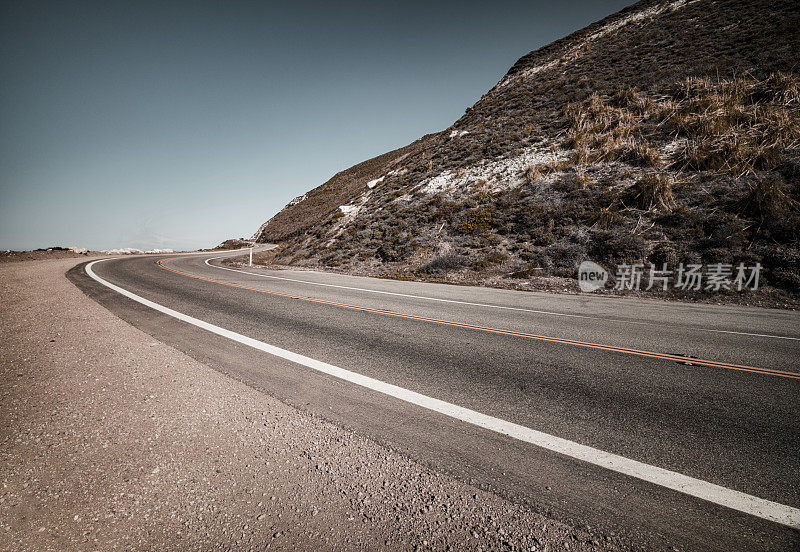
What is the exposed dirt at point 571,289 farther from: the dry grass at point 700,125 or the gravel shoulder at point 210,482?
the gravel shoulder at point 210,482

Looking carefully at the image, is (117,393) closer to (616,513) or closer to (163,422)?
(163,422)

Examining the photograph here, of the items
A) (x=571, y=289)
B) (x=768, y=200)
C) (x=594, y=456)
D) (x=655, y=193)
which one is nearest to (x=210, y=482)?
(x=594, y=456)

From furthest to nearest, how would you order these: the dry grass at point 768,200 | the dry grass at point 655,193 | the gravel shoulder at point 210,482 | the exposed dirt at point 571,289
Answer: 1. the dry grass at point 655,193
2. the dry grass at point 768,200
3. the exposed dirt at point 571,289
4. the gravel shoulder at point 210,482

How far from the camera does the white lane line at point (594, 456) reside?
6.37 ft

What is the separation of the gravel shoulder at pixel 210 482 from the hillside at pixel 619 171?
31.7 ft

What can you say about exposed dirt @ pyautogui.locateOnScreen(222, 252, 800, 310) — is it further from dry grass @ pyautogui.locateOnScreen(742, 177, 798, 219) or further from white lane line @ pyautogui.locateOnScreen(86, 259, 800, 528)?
white lane line @ pyautogui.locateOnScreen(86, 259, 800, 528)

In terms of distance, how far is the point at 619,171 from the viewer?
1470cm

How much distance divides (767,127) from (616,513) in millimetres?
19261

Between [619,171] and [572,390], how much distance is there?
1554 centimetres

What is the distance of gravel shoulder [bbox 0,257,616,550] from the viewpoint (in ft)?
5.84

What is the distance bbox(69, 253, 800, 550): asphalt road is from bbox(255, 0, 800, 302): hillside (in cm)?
463

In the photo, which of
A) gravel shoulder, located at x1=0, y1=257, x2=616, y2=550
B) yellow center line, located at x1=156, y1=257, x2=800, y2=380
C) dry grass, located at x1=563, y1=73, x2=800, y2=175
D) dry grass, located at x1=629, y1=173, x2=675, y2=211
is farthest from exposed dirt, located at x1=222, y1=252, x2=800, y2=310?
gravel shoulder, located at x1=0, y1=257, x2=616, y2=550

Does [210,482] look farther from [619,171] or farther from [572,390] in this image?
[619,171]

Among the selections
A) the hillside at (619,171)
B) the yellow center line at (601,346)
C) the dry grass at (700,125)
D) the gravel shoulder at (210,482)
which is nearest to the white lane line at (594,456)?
the gravel shoulder at (210,482)
